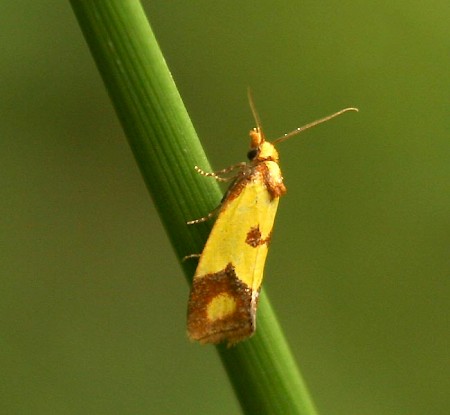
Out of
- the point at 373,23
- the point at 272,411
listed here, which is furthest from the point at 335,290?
the point at 272,411

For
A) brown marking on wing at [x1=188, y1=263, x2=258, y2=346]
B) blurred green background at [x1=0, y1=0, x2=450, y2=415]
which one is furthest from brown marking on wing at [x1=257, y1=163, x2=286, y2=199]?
blurred green background at [x1=0, y1=0, x2=450, y2=415]

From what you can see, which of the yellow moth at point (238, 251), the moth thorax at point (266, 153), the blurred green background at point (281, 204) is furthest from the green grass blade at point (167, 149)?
the blurred green background at point (281, 204)

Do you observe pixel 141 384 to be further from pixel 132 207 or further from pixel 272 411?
pixel 272 411

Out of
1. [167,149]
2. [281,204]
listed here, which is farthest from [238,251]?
[281,204]

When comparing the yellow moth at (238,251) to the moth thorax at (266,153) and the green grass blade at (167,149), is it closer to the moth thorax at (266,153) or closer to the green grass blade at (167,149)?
the moth thorax at (266,153)

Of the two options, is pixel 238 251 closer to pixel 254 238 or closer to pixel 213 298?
pixel 254 238

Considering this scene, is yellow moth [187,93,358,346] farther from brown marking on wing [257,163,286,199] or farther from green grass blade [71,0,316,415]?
green grass blade [71,0,316,415]
